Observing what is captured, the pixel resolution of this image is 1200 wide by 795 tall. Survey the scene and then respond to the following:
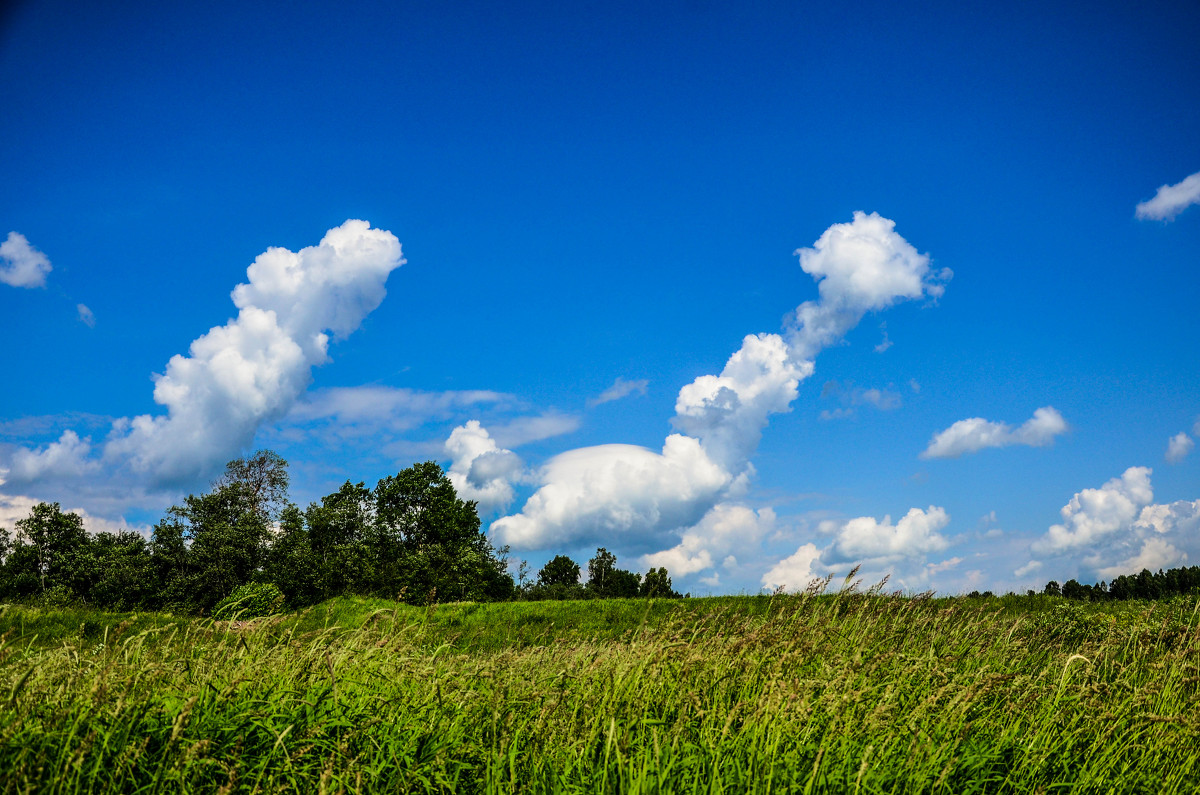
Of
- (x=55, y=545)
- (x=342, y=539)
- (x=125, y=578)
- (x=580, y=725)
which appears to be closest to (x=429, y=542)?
→ (x=342, y=539)

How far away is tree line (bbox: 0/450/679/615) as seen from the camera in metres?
34.6

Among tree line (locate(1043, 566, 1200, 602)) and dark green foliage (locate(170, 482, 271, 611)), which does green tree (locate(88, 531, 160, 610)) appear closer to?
dark green foliage (locate(170, 482, 271, 611))

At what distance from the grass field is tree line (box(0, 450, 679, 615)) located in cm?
3044

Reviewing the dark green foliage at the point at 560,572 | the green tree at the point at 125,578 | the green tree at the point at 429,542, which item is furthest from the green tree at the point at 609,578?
the green tree at the point at 125,578

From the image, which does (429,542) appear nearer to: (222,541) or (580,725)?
(222,541)

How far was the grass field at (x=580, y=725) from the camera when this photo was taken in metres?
3.13

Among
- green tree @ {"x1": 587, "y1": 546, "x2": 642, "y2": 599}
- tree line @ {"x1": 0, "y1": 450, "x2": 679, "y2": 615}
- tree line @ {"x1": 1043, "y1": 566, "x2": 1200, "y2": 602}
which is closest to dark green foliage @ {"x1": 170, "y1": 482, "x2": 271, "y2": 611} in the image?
tree line @ {"x1": 0, "y1": 450, "x2": 679, "y2": 615}

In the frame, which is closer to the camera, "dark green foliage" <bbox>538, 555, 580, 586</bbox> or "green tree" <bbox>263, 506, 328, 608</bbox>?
"green tree" <bbox>263, 506, 328, 608</bbox>

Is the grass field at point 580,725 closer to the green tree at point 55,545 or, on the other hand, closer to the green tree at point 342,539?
the green tree at point 342,539

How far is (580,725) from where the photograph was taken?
420cm

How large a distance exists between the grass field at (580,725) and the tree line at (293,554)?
3044 cm

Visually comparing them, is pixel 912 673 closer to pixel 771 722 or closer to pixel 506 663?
pixel 771 722

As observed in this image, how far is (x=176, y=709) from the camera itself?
136 inches

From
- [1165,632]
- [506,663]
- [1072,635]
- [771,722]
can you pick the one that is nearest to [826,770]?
[771,722]
